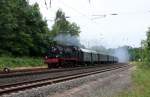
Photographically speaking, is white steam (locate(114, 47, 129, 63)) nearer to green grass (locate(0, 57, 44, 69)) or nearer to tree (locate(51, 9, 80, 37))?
tree (locate(51, 9, 80, 37))

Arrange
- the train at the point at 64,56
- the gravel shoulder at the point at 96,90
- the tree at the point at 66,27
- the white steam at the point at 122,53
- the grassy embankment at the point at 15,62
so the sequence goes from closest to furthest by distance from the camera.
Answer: the gravel shoulder at the point at 96,90
the grassy embankment at the point at 15,62
the train at the point at 64,56
the tree at the point at 66,27
the white steam at the point at 122,53

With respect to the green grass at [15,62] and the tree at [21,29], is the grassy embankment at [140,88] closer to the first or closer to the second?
the green grass at [15,62]

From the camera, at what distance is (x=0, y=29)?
189 ft

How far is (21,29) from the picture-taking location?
65.4 m

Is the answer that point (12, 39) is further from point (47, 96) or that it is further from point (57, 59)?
point (47, 96)

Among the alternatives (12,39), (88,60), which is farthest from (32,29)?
(88,60)

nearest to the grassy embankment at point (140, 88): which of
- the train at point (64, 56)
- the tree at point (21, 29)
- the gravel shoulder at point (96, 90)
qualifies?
the gravel shoulder at point (96, 90)

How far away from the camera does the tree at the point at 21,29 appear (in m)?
58.7

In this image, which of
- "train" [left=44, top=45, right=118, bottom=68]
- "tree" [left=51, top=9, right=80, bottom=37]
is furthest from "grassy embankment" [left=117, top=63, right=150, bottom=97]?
"tree" [left=51, top=9, right=80, bottom=37]

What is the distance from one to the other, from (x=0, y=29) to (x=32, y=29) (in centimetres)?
1217

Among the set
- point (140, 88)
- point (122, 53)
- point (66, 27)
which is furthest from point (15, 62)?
point (122, 53)

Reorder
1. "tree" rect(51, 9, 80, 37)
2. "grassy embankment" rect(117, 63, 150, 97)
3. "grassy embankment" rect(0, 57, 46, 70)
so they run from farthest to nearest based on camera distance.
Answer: "tree" rect(51, 9, 80, 37), "grassy embankment" rect(0, 57, 46, 70), "grassy embankment" rect(117, 63, 150, 97)

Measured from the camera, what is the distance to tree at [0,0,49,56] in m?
58.7

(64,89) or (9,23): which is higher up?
(9,23)
